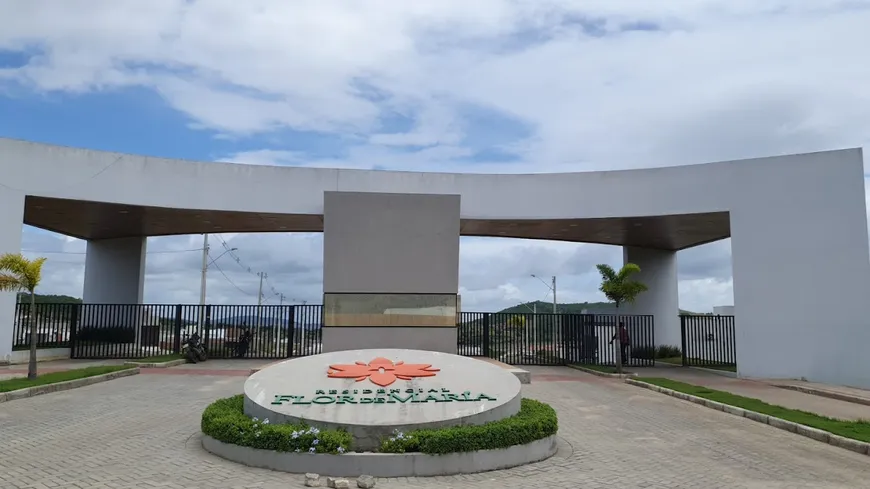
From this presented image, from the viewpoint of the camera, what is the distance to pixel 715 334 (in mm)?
21984

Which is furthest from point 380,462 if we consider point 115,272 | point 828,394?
point 115,272

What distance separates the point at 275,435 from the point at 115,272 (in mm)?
19939

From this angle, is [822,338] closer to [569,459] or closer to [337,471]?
[569,459]

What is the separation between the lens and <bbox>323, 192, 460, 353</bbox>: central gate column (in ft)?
58.7

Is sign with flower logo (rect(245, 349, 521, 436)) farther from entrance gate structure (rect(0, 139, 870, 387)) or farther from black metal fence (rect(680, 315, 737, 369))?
black metal fence (rect(680, 315, 737, 369))

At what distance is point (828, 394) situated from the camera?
563 inches

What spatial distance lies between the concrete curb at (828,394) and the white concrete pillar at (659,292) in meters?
8.74

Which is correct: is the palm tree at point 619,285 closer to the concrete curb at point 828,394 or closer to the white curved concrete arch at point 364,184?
the white curved concrete arch at point 364,184

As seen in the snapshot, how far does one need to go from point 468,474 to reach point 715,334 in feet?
56.3

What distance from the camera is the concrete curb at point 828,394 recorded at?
43.9 feet

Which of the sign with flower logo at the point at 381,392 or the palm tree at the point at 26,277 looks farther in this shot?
the palm tree at the point at 26,277

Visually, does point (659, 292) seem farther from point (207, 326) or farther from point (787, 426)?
point (207, 326)

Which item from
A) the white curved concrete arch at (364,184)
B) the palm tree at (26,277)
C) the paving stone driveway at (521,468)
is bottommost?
the paving stone driveway at (521,468)

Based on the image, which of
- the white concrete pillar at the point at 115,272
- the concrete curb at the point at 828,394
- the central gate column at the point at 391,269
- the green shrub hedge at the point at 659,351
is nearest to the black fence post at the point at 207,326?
the white concrete pillar at the point at 115,272
